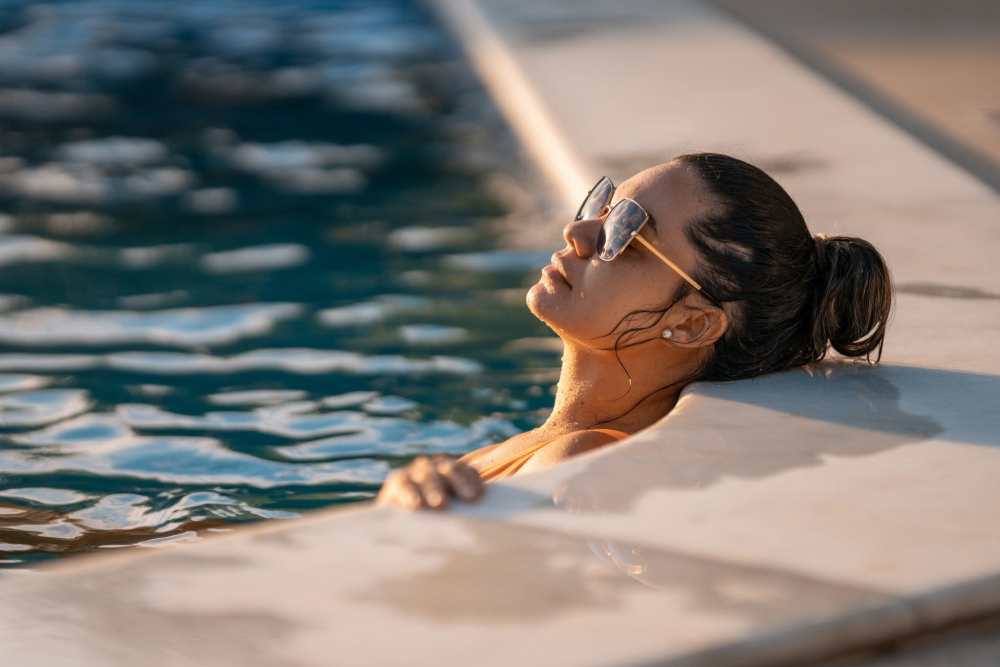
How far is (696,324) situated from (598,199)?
0.31 m

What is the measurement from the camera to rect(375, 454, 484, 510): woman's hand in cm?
244

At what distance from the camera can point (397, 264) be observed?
5324 mm

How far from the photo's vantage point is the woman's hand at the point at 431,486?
2439 mm

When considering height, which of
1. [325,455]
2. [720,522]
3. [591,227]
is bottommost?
[325,455]

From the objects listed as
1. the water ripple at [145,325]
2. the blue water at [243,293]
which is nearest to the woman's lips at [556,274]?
the blue water at [243,293]

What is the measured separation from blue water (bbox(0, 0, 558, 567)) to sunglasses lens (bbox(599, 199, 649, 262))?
103cm

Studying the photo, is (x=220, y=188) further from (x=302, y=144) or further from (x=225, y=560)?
(x=225, y=560)

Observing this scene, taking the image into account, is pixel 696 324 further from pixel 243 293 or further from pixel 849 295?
pixel 243 293

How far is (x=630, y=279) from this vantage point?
9.80 feet

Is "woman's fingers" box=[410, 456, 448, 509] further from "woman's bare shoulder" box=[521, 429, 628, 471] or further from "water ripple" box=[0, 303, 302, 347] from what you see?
"water ripple" box=[0, 303, 302, 347]

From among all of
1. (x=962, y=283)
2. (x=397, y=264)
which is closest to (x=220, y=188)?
(x=397, y=264)

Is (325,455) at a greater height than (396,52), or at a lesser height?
lesser

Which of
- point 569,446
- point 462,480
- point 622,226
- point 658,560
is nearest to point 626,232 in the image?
point 622,226

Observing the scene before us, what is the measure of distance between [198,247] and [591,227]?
280cm
